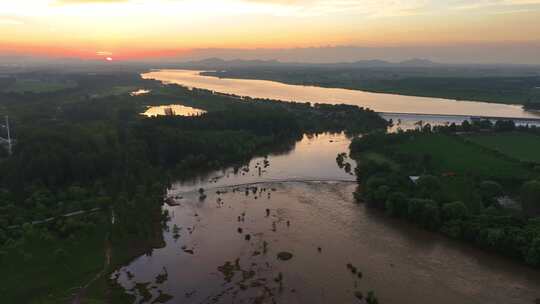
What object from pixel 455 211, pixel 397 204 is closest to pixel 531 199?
pixel 455 211

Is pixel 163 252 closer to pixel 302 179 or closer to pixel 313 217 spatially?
pixel 313 217

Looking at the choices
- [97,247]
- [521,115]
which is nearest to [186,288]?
[97,247]

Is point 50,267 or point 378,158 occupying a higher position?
point 378,158

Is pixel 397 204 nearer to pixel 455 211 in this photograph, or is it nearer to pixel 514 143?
pixel 455 211

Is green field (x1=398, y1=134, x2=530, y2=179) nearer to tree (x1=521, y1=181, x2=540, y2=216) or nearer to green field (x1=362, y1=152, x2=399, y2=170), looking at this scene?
green field (x1=362, y1=152, x2=399, y2=170)

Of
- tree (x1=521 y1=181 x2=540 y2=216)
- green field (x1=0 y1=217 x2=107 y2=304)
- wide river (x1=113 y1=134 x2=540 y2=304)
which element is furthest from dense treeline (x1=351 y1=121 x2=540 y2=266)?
green field (x1=0 y1=217 x2=107 y2=304)
